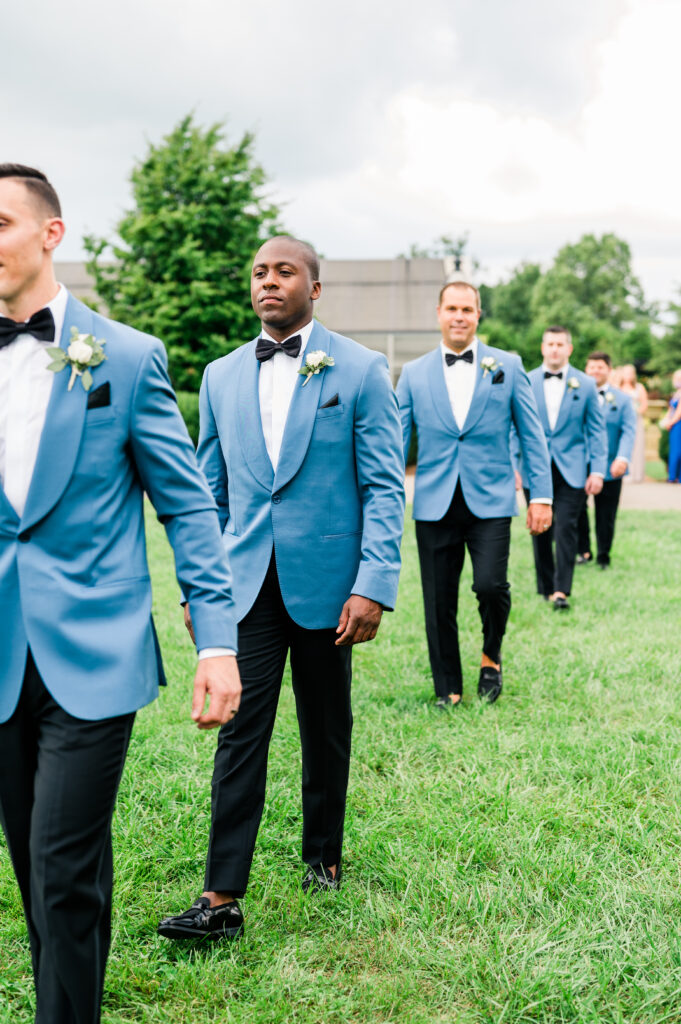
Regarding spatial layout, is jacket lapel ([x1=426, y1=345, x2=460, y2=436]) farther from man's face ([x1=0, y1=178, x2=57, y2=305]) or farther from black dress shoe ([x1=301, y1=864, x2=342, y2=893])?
man's face ([x1=0, y1=178, x2=57, y2=305])

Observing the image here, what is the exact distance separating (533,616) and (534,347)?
2452 centimetres

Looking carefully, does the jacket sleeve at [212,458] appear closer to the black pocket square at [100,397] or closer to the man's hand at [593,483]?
the black pocket square at [100,397]

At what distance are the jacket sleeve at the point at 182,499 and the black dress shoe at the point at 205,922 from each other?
1.20m

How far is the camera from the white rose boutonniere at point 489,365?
594cm

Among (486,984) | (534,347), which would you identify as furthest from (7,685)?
(534,347)

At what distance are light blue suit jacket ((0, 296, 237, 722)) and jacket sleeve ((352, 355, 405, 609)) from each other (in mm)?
1036

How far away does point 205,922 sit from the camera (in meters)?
3.13

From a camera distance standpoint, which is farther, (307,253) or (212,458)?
(212,458)

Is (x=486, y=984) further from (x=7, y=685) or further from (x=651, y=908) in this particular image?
(x=7, y=685)

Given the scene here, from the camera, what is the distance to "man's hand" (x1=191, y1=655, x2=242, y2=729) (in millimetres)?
2410

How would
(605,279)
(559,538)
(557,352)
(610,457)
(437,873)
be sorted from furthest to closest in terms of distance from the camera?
(605,279)
(610,457)
(557,352)
(559,538)
(437,873)

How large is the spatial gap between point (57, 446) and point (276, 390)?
1.35 meters

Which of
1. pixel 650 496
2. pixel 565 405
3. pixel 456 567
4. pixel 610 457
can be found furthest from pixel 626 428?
pixel 650 496

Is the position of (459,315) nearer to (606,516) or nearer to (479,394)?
(479,394)
